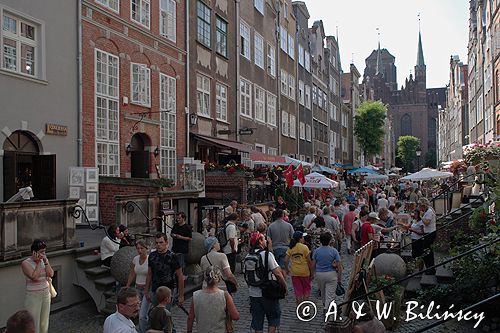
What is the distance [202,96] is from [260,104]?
8.07 meters

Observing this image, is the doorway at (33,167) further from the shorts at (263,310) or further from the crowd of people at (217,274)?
the shorts at (263,310)

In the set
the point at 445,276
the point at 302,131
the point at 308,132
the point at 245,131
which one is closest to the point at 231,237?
the point at 445,276

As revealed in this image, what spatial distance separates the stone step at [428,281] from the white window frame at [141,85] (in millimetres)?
11338

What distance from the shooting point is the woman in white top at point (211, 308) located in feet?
19.7

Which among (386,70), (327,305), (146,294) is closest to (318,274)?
(327,305)

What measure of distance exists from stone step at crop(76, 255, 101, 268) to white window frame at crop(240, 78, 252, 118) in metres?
17.8

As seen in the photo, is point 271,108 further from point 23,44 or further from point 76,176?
point 23,44

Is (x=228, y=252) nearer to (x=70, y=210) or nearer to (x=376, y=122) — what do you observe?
(x=70, y=210)

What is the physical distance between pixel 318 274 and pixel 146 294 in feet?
9.72

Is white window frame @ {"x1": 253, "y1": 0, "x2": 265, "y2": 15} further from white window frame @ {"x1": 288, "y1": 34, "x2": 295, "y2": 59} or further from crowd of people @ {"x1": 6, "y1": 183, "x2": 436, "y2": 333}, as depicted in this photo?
crowd of people @ {"x1": 6, "y1": 183, "x2": 436, "y2": 333}

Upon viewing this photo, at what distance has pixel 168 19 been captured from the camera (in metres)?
20.2

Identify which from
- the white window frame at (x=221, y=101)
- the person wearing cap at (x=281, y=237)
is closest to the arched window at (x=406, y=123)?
the white window frame at (x=221, y=101)

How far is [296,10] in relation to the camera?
40562 mm

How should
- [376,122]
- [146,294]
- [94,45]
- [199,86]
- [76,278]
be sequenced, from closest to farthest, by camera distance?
[146,294]
[76,278]
[94,45]
[199,86]
[376,122]
